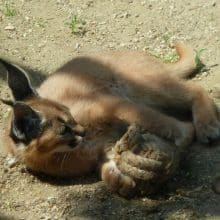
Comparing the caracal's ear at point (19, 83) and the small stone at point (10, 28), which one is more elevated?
the caracal's ear at point (19, 83)

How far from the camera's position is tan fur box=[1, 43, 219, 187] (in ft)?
15.4

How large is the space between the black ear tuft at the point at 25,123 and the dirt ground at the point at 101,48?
453 millimetres

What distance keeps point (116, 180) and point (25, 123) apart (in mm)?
749

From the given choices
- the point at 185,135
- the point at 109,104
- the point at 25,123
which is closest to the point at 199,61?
the point at 185,135

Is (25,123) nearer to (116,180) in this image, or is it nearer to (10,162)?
(10,162)

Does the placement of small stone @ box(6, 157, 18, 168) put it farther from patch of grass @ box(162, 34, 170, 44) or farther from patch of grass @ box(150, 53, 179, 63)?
patch of grass @ box(162, 34, 170, 44)

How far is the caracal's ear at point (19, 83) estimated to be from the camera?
478 cm

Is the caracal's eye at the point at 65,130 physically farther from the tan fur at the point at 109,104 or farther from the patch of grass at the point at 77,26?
the patch of grass at the point at 77,26

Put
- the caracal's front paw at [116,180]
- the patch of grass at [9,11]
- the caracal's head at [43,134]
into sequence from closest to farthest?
1. the caracal's head at [43,134]
2. the caracal's front paw at [116,180]
3. the patch of grass at [9,11]

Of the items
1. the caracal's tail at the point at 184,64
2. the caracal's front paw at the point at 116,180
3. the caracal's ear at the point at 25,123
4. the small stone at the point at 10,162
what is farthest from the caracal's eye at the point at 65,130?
the caracal's tail at the point at 184,64

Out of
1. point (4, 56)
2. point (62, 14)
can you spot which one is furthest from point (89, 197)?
point (62, 14)

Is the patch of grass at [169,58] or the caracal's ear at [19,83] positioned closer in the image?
the caracal's ear at [19,83]

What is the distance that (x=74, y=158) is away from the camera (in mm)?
4750

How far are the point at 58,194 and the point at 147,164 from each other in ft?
2.15
